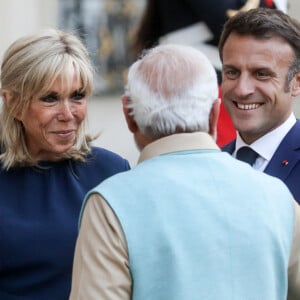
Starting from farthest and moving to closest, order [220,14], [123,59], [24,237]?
[123,59], [220,14], [24,237]

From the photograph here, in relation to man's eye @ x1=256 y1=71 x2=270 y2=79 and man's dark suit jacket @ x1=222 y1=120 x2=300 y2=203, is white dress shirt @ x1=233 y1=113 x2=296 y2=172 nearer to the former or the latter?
man's dark suit jacket @ x1=222 y1=120 x2=300 y2=203

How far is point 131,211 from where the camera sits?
2379 millimetres

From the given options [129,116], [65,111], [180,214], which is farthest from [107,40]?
[180,214]

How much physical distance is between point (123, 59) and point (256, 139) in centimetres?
422

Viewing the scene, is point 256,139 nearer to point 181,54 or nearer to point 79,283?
point 181,54

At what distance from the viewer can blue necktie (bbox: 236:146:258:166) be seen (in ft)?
10.7

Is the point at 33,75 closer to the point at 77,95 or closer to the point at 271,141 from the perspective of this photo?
the point at 77,95

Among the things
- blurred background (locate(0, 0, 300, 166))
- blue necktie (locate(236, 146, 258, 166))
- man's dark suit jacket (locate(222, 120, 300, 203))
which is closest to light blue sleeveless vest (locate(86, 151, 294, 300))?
man's dark suit jacket (locate(222, 120, 300, 203))

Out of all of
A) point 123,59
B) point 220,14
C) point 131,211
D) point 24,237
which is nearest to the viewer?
point 131,211

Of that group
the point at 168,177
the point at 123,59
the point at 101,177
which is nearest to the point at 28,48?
the point at 101,177

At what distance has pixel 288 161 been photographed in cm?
315

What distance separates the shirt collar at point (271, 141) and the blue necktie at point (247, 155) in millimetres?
22

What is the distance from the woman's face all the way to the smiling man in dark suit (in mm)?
502

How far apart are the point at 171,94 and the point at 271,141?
840 millimetres
